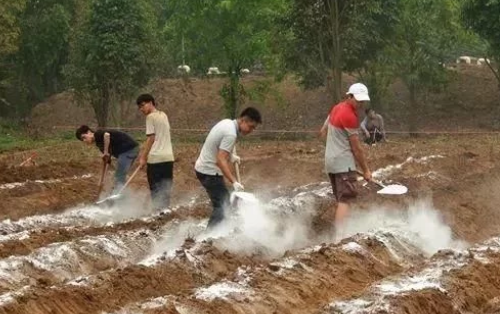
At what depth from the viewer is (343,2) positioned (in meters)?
23.0

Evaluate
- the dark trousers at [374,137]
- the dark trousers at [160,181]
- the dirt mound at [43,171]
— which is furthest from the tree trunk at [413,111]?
the dark trousers at [160,181]

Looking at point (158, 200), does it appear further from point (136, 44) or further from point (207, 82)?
point (207, 82)

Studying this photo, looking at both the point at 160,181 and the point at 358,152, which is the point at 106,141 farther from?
the point at 358,152

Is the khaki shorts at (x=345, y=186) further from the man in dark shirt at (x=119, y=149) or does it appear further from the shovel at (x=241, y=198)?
the man in dark shirt at (x=119, y=149)

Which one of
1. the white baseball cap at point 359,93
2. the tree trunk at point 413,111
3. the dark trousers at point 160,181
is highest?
the white baseball cap at point 359,93

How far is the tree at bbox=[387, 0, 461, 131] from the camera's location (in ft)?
89.5

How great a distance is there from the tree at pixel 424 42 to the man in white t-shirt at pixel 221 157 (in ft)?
63.0

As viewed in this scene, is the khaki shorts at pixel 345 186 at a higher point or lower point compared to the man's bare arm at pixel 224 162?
lower

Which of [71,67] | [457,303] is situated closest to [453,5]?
[71,67]

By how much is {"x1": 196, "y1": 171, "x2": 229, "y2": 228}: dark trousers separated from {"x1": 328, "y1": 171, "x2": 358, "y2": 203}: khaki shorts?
1128mm

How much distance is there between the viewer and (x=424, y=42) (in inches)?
1074

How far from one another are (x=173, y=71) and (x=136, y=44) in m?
6.91

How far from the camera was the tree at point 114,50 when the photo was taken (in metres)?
26.2

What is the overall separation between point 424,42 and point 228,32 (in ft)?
20.7
